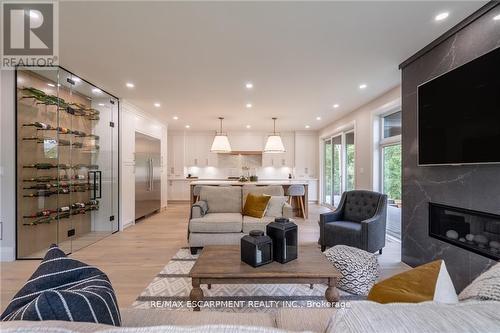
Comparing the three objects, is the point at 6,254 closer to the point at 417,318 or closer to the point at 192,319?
the point at 192,319

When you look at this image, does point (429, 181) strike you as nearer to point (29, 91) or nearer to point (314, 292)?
point (314, 292)

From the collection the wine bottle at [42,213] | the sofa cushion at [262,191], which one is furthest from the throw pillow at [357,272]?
the wine bottle at [42,213]

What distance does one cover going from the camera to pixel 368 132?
4941 mm

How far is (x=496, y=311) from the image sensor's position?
60 cm

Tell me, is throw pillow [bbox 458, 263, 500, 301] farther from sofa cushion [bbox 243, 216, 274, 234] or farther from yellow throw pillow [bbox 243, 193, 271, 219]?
yellow throw pillow [bbox 243, 193, 271, 219]

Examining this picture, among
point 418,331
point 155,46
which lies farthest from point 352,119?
point 418,331

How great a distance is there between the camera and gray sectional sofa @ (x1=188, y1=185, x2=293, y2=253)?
3.42 meters

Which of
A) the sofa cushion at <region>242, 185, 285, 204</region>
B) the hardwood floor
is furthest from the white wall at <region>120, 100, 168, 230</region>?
the sofa cushion at <region>242, 185, 285, 204</region>

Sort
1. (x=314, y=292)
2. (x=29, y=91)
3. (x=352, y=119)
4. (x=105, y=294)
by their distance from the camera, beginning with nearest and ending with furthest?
1. (x=105, y=294)
2. (x=314, y=292)
3. (x=29, y=91)
4. (x=352, y=119)

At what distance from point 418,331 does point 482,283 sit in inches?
20.6

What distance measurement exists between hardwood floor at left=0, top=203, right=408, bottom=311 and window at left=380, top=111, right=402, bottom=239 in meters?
0.68

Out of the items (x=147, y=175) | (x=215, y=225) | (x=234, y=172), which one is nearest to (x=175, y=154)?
(x=234, y=172)

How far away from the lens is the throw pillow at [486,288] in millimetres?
740

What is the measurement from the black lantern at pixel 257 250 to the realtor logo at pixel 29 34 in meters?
2.59
